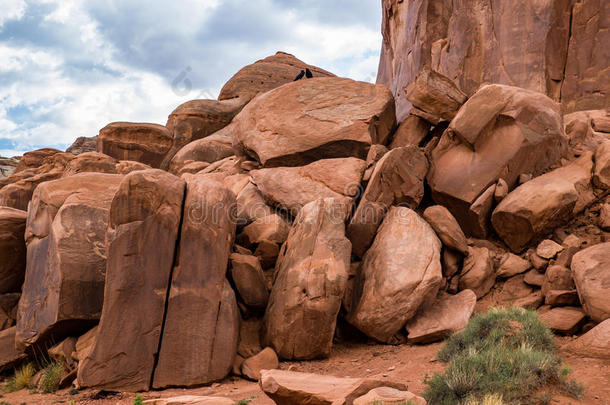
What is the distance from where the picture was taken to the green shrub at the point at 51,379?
341 inches

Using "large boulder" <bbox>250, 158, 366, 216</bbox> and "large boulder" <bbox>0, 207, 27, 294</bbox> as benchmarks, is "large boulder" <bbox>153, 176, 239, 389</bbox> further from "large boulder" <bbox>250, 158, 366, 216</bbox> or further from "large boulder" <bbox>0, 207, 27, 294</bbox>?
"large boulder" <bbox>0, 207, 27, 294</bbox>

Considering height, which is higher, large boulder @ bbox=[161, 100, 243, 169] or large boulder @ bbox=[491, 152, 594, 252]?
large boulder @ bbox=[161, 100, 243, 169]

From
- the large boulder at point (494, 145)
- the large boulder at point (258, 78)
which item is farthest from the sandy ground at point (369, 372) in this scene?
the large boulder at point (258, 78)

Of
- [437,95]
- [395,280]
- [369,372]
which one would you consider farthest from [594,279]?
[437,95]

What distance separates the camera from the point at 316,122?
47.0 ft

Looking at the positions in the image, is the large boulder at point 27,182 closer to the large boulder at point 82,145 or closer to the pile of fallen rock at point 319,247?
the pile of fallen rock at point 319,247

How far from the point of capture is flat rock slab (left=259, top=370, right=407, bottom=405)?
5.47 metres

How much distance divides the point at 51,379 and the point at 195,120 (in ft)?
68.4

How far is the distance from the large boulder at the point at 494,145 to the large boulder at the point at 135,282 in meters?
7.07

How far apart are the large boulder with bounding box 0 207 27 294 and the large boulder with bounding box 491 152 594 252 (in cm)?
1196

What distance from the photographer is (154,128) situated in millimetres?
25766

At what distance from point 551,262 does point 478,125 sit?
3.89 m

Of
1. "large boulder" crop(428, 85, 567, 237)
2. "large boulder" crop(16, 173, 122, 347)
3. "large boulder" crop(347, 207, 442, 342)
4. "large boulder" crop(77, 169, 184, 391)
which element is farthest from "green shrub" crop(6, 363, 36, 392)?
"large boulder" crop(428, 85, 567, 237)

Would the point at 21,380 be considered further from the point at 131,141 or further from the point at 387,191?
the point at 131,141
